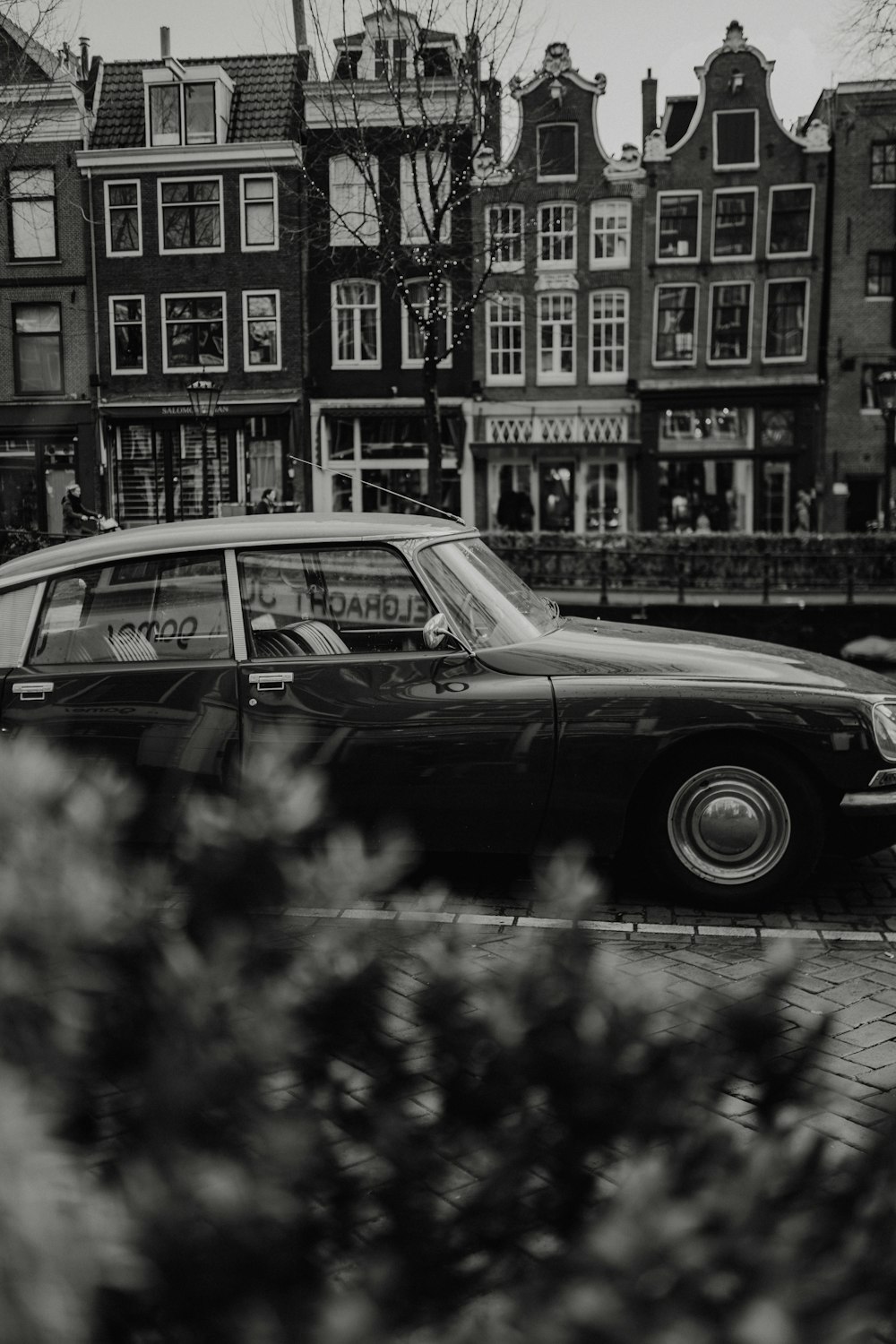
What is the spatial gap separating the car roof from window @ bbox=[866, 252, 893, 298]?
33.7 metres

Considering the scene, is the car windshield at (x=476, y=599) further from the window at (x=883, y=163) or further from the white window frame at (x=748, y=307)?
the window at (x=883, y=163)

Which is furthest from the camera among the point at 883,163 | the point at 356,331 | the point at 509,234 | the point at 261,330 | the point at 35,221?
the point at 35,221

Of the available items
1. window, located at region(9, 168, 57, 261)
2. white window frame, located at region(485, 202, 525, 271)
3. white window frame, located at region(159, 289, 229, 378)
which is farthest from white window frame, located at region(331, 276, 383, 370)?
window, located at region(9, 168, 57, 261)

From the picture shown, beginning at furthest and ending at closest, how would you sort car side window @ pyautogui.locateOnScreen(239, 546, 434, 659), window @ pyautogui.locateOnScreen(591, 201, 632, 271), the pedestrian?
1. window @ pyautogui.locateOnScreen(591, 201, 632, 271)
2. the pedestrian
3. car side window @ pyautogui.locateOnScreen(239, 546, 434, 659)

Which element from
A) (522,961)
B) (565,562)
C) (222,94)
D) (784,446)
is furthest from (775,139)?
(522,961)

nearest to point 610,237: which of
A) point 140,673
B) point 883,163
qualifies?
Answer: point 883,163

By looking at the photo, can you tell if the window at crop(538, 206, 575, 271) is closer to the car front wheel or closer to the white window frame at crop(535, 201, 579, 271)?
the white window frame at crop(535, 201, 579, 271)

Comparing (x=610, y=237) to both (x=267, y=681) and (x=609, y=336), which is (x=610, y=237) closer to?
(x=609, y=336)

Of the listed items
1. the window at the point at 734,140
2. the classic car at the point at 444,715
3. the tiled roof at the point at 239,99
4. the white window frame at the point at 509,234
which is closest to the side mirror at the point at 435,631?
the classic car at the point at 444,715

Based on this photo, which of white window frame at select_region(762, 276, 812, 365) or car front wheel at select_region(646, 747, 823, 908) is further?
white window frame at select_region(762, 276, 812, 365)

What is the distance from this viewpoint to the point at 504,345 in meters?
36.4

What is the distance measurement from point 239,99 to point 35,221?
6914 mm

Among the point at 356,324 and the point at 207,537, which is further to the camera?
the point at 356,324

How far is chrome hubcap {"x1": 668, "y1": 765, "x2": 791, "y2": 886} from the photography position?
5.26 metres
